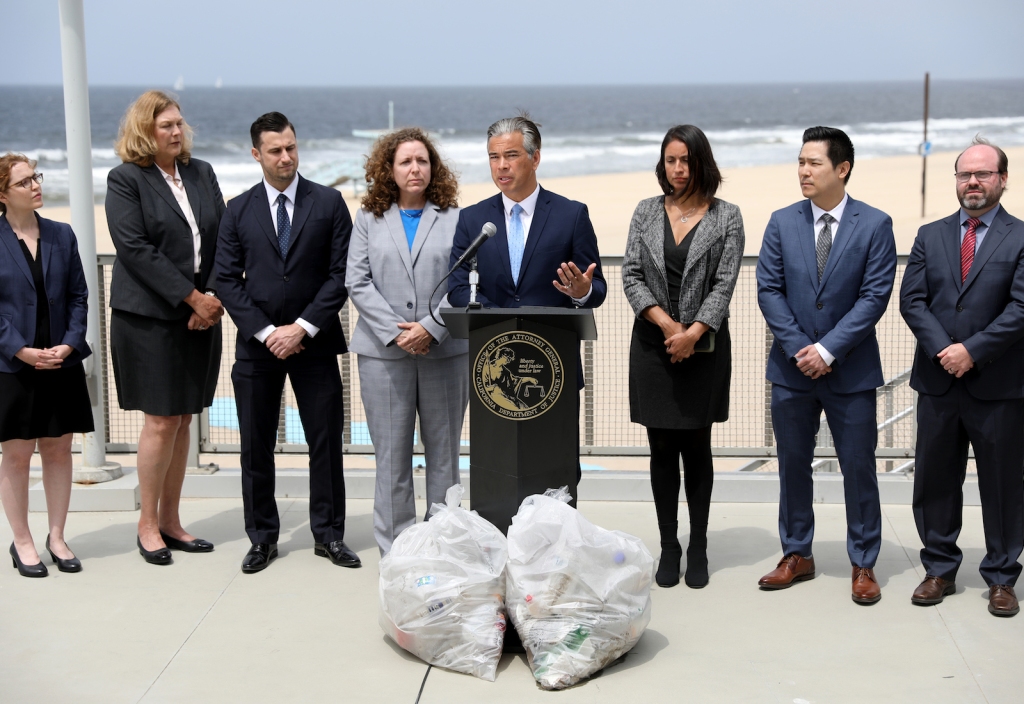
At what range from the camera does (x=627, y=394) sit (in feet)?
17.7

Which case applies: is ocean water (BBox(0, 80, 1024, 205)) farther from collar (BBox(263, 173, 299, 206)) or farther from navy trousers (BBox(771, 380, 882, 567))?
navy trousers (BBox(771, 380, 882, 567))

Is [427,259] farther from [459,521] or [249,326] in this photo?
[459,521]

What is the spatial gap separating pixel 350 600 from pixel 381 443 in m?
0.64

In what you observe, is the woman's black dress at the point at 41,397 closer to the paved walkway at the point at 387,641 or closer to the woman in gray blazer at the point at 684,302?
the paved walkway at the point at 387,641

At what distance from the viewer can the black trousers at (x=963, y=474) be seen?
3828mm

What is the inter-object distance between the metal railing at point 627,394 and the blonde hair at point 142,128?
3.51ft

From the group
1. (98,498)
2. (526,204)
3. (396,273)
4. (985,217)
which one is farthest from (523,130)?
(98,498)

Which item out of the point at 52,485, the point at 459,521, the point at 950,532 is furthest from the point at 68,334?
the point at 950,532

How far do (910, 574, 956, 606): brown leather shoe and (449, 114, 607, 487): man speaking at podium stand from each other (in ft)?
4.88

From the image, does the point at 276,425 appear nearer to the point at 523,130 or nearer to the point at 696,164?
the point at 523,130

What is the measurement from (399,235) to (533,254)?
0.61 metres

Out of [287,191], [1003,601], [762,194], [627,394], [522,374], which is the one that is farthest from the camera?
[762,194]

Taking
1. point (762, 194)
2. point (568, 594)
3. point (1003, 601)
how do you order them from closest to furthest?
1. point (568, 594)
2. point (1003, 601)
3. point (762, 194)

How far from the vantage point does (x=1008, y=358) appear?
378 cm
